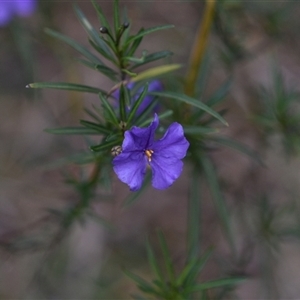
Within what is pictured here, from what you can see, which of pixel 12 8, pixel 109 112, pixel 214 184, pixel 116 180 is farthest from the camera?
pixel 116 180

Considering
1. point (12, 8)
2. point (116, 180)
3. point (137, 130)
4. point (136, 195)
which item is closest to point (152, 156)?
point (137, 130)

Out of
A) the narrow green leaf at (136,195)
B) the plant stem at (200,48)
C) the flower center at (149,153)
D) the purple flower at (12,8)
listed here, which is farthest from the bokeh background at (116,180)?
the flower center at (149,153)

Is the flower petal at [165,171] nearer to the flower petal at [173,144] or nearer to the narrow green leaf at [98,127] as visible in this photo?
the flower petal at [173,144]

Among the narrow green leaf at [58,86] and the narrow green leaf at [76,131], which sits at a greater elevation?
the narrow green leaf at [58,86]

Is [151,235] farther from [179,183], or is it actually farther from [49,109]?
[49,109]

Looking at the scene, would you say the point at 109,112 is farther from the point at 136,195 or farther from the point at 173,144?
the point at 136,195

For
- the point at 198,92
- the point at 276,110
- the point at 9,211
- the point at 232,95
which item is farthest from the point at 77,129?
the point at 9,211

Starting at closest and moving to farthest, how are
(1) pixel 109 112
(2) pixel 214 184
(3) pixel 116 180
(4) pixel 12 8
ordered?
(1) pixel 109 112 < (2) pixel 214 184 < (4) pixel 12 8 < (3) pixel 116 180
